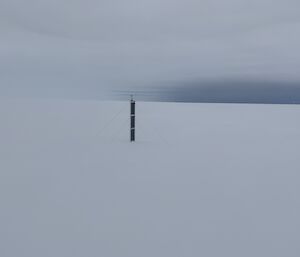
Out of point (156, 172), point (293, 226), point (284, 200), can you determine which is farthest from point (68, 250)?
point (156, 172)

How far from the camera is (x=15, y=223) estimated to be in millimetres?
4207

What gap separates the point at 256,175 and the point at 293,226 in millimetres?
3176

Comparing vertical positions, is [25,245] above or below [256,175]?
below

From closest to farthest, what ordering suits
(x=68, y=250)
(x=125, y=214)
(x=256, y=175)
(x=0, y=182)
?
1. (x=68, y=250)
2. (x=125, y=214)
3. (x=0, y=182)
4. (x=256, y=175)

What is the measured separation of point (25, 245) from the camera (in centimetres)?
356

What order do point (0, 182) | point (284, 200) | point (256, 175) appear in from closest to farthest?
point (284, 200) → point (0, 182) → point (256, 175)

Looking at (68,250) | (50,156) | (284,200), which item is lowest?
(68,250)

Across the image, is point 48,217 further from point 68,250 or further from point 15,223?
point 68,250

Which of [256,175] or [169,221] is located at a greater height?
[256,175]

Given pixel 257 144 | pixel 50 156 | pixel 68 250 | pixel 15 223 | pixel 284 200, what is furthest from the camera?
pixel 257 144

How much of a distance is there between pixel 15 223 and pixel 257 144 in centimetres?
1022

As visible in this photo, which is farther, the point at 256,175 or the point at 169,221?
the point at 256,175

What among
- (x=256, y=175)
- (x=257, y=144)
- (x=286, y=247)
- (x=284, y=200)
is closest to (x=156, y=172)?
(x=256, y=175)

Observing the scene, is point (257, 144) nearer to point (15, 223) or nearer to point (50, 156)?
point (50, 156)
